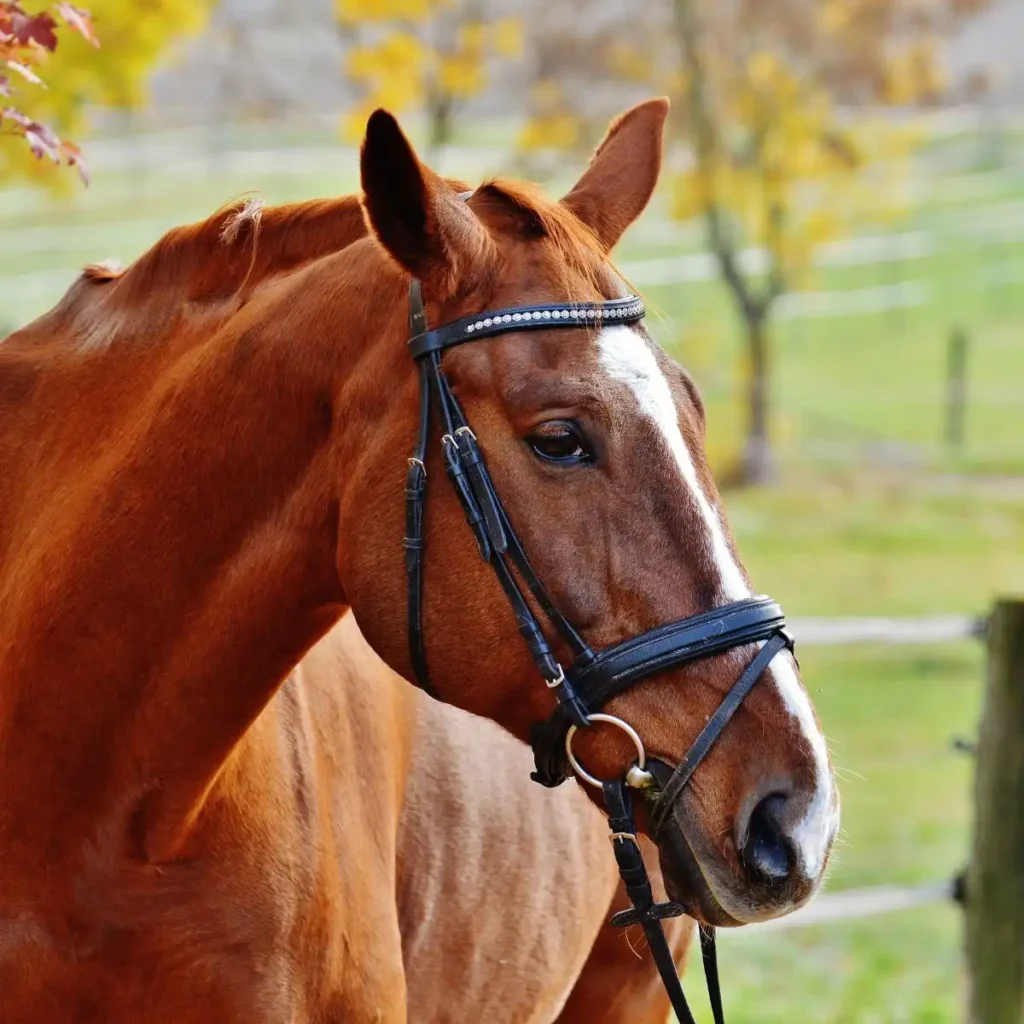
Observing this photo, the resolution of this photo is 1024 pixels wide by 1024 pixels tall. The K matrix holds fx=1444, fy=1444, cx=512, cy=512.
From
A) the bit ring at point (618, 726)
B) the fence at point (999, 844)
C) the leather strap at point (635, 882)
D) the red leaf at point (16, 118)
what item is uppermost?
the red leaf at point (16, 118)

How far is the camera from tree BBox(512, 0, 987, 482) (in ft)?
48.9

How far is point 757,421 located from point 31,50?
13.4 metres

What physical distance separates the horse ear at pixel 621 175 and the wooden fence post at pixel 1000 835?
2570 mm

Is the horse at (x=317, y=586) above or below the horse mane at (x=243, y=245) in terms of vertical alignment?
below

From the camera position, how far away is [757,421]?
15.6m

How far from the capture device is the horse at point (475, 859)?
2.77 metres

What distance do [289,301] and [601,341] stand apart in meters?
0.52

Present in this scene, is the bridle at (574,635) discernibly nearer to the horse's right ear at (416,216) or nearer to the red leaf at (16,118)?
the horse's right ear at (416,216)

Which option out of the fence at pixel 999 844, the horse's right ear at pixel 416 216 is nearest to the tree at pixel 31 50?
the horse's right ear at pixel 416 216

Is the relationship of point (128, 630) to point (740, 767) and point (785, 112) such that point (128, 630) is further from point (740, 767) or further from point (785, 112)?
point (785, 112)

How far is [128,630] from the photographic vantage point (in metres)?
2.21

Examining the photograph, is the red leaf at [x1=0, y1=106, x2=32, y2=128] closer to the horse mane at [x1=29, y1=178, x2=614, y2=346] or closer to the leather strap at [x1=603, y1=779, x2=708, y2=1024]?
the horse mane at [x1=29, y1=178, x2=614, y2=346]

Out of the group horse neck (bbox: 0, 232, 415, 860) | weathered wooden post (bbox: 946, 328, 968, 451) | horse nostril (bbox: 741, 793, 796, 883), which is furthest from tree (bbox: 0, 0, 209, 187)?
weathered wooden post (bbox: 946, 328, 968, 451)

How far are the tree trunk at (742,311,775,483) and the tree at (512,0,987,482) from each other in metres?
0.02
